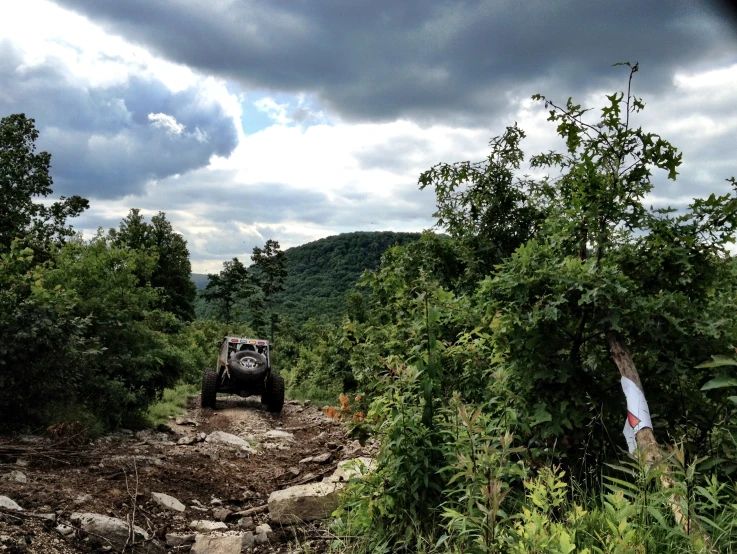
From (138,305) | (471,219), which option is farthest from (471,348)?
(138,305)

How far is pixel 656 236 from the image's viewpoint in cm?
416

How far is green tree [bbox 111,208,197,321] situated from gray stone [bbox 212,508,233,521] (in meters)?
33.5

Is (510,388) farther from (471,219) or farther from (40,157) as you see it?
(40,157)

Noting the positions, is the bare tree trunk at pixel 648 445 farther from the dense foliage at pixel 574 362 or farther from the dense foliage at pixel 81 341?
the dense foliage at pixel 81 341

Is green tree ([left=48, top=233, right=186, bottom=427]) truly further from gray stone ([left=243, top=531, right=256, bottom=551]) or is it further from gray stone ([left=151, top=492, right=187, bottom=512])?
gray stone ([left=243, top=531, right=256, bottom=551])

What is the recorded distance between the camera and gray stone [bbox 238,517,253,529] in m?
5.23

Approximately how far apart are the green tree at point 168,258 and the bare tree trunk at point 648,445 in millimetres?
36420

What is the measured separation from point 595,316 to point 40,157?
1158 inches

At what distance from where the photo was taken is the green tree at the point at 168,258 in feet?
126

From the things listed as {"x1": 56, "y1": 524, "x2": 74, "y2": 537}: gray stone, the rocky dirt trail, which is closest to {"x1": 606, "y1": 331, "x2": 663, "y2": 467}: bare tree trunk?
the rocky dirt trail

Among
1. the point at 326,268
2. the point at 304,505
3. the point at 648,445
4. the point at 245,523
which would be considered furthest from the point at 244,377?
the point at 326,268

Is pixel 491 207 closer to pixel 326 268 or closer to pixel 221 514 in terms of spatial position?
pixel 221 514

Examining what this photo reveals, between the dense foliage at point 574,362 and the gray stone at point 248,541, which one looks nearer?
the dense foliage at point 574,362

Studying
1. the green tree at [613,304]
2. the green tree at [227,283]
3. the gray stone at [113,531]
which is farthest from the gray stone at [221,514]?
the green tree at [227,283]
